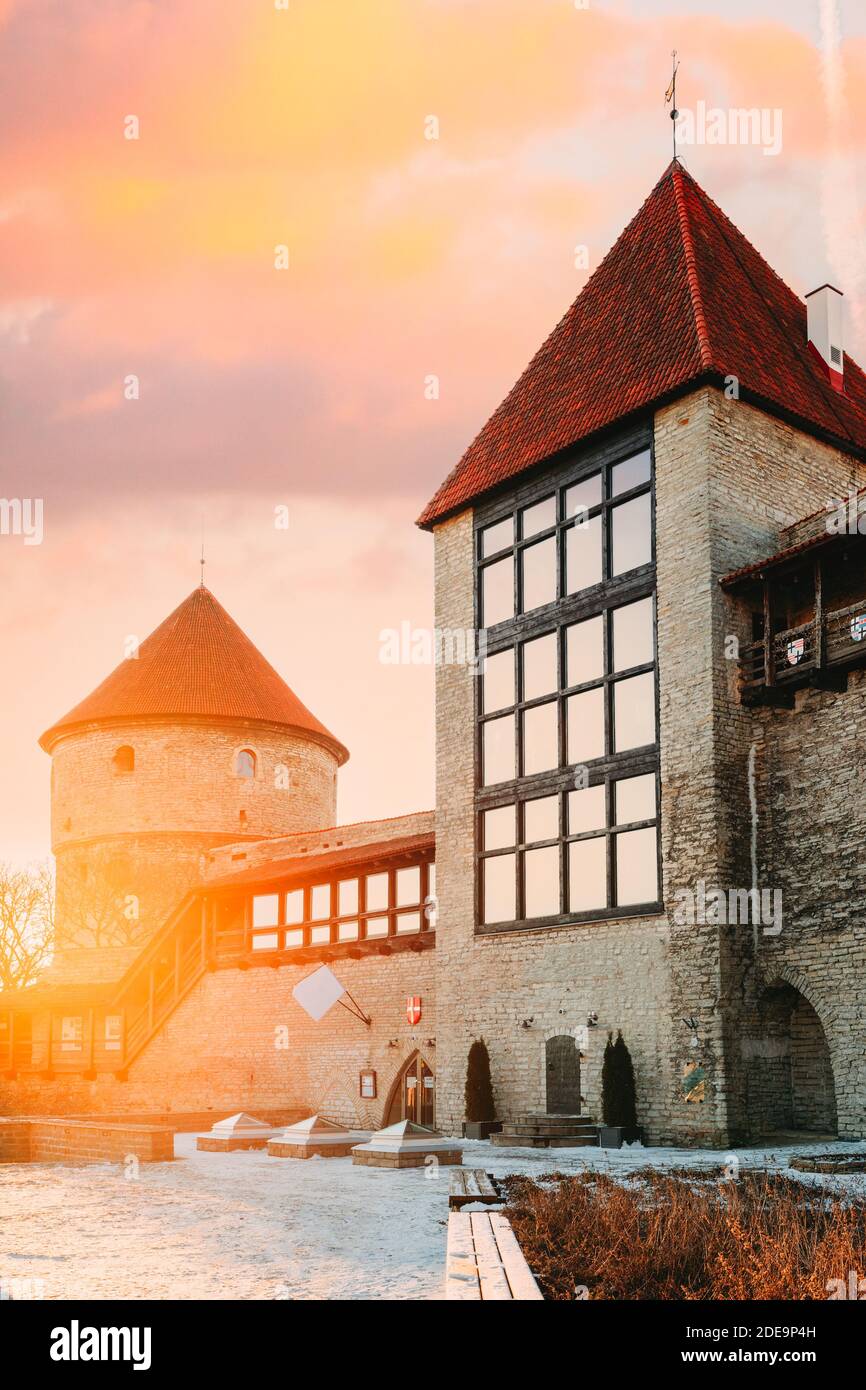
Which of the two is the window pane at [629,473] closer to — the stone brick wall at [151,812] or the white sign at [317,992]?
the white sign at [317,992]

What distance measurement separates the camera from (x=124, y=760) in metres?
46.0

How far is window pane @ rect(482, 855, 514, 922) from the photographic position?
80.1 feet

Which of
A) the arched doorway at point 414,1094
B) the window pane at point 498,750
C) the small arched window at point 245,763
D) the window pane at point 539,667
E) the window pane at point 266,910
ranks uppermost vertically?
the small arched window at point 245,763

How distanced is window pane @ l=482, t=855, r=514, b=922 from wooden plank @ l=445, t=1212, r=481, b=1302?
1441 centimetres

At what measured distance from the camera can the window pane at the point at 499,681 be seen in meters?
25.1

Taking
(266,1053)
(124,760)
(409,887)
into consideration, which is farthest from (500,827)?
(124,760)

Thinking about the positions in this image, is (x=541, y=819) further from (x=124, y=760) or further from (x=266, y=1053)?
(x=124, y=760)

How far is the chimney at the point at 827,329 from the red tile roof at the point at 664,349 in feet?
0.91

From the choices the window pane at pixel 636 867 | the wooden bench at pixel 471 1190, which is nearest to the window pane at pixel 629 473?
the window pane at pixel 636 867

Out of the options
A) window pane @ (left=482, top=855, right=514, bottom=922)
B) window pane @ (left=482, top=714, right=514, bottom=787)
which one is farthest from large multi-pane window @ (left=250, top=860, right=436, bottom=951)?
window pane @ (left=482, top=714, right=514, bottom=787)

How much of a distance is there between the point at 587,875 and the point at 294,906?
Answer: 11.1 m
